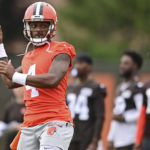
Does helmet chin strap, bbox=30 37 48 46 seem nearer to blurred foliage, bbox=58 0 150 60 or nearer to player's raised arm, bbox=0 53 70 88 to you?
player's raised arm, bbox=0 53 70 88

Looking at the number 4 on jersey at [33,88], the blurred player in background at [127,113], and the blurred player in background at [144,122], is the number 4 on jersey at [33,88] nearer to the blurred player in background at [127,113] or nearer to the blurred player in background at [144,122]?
the blurred player in background at [144,122]

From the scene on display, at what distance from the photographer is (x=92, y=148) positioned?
902 cm

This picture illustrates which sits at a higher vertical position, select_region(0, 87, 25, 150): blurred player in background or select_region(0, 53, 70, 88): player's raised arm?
select_region(0, 53, 70, 88): player's raised arm

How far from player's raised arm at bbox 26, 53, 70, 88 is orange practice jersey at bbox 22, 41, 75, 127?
8cm

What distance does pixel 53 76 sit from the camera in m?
5.93

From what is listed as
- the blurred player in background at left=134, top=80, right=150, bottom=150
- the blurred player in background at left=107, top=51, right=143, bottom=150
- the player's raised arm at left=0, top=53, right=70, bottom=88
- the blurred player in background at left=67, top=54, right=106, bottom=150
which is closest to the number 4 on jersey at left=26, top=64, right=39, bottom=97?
the player's raised arm at left=0, top=53, right=70, bottom=88

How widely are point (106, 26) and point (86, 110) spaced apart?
13.2 meters

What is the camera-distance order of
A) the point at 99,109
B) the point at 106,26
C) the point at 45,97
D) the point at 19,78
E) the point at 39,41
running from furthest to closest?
the point at 106,26 < the point at 99,109 < the point at 39,41 < the point at 45,97 < the point at 19,78

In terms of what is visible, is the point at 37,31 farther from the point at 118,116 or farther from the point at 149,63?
the point at 149,63

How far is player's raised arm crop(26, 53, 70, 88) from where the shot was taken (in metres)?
5.91

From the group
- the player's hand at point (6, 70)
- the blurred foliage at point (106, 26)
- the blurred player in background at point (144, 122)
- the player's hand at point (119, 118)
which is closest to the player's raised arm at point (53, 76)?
the player's hand at point (6, 70)

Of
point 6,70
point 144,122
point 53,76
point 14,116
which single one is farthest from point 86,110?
point 6,70

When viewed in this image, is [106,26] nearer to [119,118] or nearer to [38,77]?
[119,118]

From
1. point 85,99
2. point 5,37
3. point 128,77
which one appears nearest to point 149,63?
point 128,77
